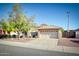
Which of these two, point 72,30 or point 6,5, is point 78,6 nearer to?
point 72,30

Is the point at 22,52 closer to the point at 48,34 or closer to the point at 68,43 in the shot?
the point at 48,34

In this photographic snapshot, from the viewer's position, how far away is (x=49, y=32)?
6723 millimetres

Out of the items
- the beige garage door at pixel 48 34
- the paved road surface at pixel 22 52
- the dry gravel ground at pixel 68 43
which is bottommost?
the paved road surface at pixel 22 52

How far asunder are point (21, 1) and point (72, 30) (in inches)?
54.5

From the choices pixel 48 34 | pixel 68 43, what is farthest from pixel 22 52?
pixel 68 43

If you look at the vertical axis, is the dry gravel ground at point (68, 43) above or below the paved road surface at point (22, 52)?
above

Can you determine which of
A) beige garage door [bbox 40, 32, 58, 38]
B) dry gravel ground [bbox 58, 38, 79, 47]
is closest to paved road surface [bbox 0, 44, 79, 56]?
dry gravel ground [bbox 58, 38, 79, 47]

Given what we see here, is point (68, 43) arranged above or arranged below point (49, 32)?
below

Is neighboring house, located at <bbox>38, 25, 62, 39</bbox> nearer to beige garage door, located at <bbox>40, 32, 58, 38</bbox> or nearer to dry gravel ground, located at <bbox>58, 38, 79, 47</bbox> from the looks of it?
beige garage door, located at <bbox>40, 32, 58, 38</bbox>

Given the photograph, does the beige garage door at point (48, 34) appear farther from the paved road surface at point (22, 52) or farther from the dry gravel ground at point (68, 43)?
the paved road surface at point (22, 52)

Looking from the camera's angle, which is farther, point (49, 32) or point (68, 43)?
point (49, 32)

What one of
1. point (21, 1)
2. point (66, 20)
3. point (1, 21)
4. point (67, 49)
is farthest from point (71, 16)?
point (1, 21)

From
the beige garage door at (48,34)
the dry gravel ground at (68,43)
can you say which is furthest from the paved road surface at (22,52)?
the beige garage door at (48,34)

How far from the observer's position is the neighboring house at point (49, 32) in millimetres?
6646
